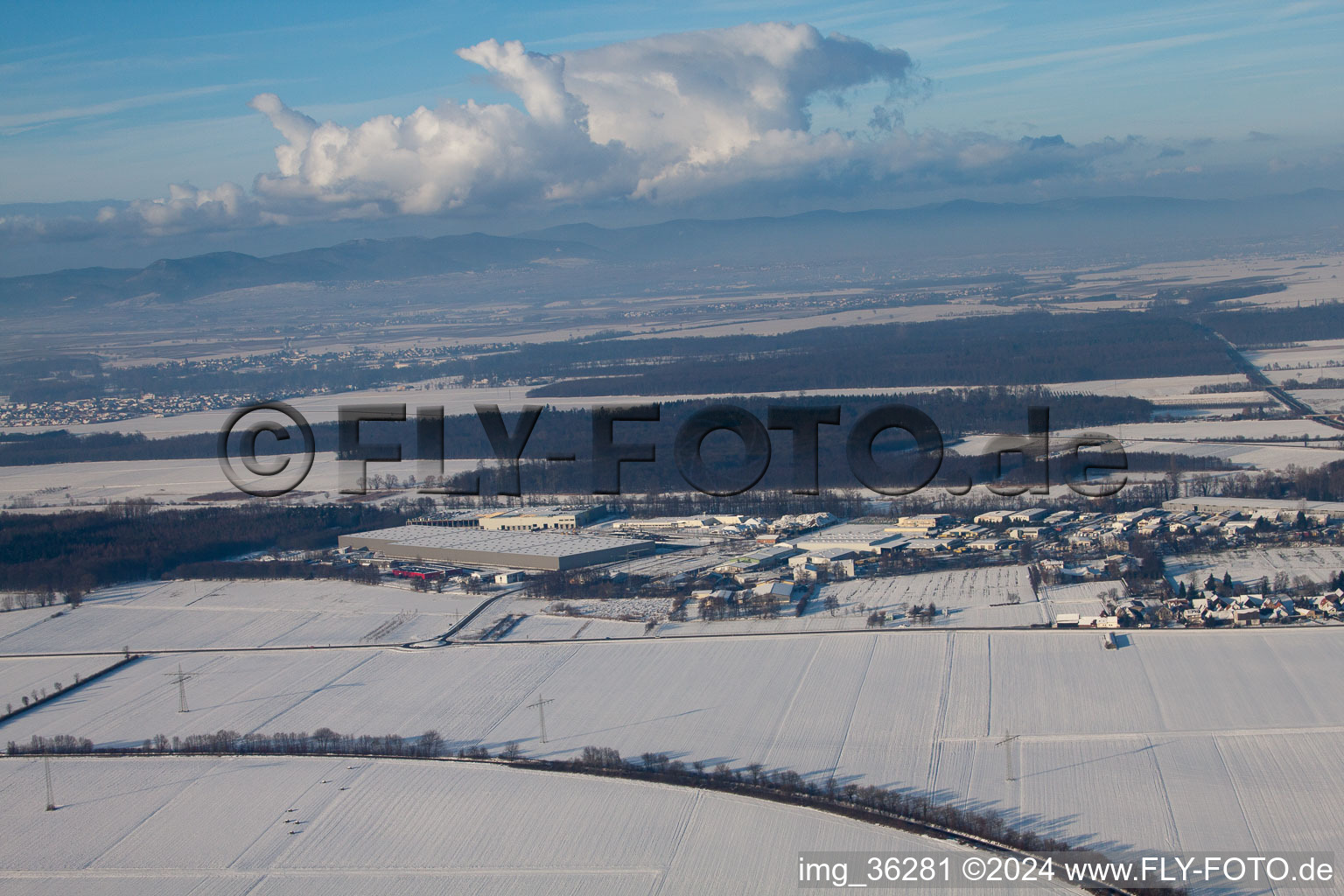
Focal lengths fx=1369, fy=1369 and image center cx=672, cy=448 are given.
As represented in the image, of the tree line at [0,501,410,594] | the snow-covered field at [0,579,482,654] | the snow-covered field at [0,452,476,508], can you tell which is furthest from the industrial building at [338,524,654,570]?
the snow-covered field at [0,452,476,508]

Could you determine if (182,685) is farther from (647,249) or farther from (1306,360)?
(647,249)

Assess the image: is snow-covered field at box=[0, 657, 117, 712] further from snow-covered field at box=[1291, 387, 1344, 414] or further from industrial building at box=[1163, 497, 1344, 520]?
snow-covered field at box=[1291, 387, 1344, 414]

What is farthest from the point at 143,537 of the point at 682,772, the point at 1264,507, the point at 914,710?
the point at 1264,507

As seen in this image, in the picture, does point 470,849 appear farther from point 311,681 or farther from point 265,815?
point 311,681

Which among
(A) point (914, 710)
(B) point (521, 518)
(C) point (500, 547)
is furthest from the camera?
(B) point (521, 518)

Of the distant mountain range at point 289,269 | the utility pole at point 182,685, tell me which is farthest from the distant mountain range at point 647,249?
the utility pole at point 182,685

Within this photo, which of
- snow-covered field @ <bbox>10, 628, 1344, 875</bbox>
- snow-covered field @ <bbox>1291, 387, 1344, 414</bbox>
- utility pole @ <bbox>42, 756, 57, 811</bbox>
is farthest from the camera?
snow-covered field @ <bbox>1291, 387, 1344, 414</bbox>

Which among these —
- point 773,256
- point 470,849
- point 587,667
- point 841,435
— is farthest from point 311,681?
point 773,256
